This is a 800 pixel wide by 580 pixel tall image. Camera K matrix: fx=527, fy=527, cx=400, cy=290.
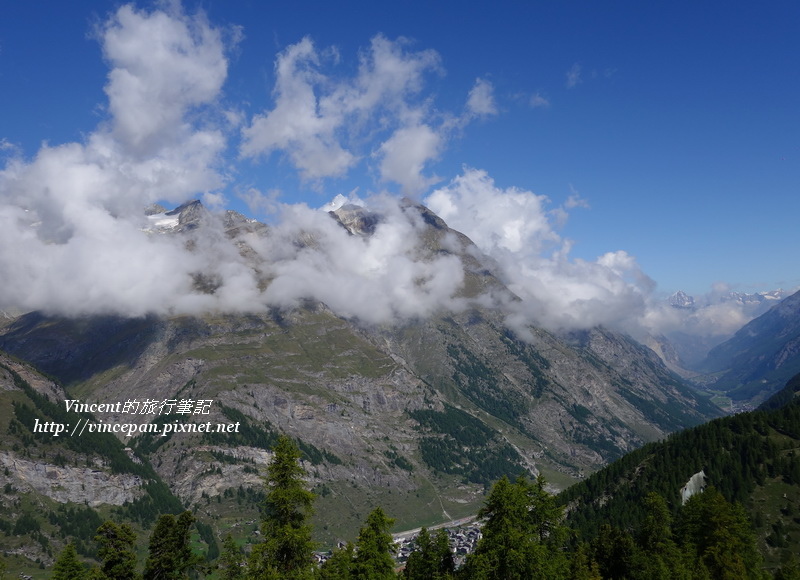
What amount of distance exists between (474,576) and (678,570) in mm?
30888

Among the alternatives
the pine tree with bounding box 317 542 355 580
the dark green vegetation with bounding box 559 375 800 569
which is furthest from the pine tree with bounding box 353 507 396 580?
the dark green vegetation with bounding box 559 375 800 569

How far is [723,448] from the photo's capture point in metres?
151

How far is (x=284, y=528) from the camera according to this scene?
42.8 m

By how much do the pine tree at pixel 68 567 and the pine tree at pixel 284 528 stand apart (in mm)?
42868

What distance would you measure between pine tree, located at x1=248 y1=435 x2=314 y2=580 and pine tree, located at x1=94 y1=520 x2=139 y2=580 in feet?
98.5

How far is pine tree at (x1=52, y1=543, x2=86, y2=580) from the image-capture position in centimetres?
6881

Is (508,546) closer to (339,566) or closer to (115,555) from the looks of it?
(339,566)

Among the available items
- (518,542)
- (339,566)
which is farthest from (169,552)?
(518,542)

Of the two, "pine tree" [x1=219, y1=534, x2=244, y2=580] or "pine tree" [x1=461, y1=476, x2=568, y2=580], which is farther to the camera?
"pine tree" [x1=219, y1=534, x2=244, y2=580]

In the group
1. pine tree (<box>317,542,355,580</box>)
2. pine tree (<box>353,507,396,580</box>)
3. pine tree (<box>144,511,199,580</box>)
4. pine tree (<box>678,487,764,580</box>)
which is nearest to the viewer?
pine tree (<box>353,507,396,580</box>)

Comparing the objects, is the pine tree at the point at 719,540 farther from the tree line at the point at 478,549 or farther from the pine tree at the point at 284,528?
the pine tree at the point at 284,528

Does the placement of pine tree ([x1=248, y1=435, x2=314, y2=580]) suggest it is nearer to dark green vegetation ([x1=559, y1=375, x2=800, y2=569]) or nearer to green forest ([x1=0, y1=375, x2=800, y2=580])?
green forest ([x1=0, y1=375, x2=800, y2=580])

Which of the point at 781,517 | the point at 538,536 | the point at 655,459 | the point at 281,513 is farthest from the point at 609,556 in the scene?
the point at 655,459

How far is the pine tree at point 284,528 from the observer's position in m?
42.3
